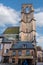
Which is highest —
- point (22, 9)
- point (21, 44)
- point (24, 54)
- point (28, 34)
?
point (22, 9)

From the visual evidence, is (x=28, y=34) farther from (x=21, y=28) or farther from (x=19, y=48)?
(x=19, y=48)

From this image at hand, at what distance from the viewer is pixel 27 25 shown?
227 feet

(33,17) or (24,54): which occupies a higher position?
(33,17)

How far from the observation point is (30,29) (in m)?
67.8

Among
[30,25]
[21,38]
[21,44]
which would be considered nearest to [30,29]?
[30,25]

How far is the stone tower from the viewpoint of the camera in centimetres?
6575

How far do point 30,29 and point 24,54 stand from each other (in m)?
25.5

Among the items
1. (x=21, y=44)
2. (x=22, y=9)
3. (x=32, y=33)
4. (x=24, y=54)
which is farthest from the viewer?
(x=22, y=9)

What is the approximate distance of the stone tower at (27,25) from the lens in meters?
65.8

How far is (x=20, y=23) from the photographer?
68.0 m

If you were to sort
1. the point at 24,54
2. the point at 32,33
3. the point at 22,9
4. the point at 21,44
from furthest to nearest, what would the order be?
the point at 22,9 < the point at 32,33 < the point at 21,44 < the point at 24,54

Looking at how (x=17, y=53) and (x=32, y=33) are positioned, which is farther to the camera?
(x=32, y=33)

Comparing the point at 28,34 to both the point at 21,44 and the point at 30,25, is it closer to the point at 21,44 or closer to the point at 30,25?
the point at 30,25

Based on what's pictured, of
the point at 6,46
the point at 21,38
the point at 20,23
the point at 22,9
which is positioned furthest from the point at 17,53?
the point at 22,9
